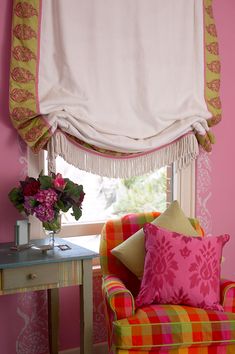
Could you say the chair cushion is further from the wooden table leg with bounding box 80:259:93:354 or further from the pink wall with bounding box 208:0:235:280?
→ the pink wall with bounding box 208:0:235:280

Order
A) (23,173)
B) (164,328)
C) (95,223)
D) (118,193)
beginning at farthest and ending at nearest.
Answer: (118,193) < (95,223) < (23,173) < (164,328)

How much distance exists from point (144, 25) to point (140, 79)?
32 centimetres

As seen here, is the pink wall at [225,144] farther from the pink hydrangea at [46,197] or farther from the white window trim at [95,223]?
the pink hydrangea at [46,197]

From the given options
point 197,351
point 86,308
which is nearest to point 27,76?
point 86,308

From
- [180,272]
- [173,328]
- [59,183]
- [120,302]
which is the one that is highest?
[59,183]

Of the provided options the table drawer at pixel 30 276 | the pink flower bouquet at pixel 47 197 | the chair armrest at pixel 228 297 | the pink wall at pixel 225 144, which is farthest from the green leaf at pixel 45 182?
the pink wall at pixel 225 144

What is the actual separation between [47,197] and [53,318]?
0.74m

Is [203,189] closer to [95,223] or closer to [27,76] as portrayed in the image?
[95,223]

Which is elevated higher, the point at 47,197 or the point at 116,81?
the point at 116,81

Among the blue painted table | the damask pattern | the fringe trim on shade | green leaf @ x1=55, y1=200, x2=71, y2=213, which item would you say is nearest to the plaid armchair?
the blue painted table

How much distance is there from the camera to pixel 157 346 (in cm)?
205

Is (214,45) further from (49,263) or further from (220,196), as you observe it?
(49,263)

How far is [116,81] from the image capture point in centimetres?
278

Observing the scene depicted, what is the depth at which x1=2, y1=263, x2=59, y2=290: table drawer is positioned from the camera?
2.12 m
